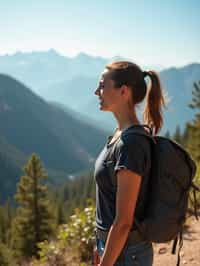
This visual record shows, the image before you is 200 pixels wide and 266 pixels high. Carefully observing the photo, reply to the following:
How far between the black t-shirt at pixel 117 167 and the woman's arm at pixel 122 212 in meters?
0.06

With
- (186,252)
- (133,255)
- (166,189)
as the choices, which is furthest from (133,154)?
(186,252)

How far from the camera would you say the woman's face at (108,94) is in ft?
8.84

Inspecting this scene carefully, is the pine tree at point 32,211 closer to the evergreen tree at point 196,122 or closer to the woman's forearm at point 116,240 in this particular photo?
the evergreen tree at point 196,122

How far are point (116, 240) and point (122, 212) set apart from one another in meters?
0.21

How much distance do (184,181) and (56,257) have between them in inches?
173

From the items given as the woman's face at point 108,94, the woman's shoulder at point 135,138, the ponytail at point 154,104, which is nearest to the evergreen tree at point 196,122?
the ponytail at point 154,104

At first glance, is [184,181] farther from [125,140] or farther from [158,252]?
[158,252]

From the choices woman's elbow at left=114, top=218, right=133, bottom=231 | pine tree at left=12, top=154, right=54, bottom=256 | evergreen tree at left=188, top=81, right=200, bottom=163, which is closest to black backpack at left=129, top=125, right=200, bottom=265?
woman's elbow at left=114, top=218, right=133, bottom=231

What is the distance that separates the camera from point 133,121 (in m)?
2.71

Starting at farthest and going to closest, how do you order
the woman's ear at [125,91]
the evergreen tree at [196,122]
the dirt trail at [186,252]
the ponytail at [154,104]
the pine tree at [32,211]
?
the pine tree at [32,211]
the evergreen tree at [196,122]
the dirt trail at [186,252]
the ponytail at [154,104]
the woman's ear at [125,91]

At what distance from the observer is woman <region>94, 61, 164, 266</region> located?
7.93 ft

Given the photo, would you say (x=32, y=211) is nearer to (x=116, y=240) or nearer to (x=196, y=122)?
(x=196, y=122)

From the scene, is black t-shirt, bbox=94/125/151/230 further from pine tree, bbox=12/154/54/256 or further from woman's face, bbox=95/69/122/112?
pine tree, bbox=12/154/54/256

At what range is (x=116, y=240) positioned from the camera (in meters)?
2.46
